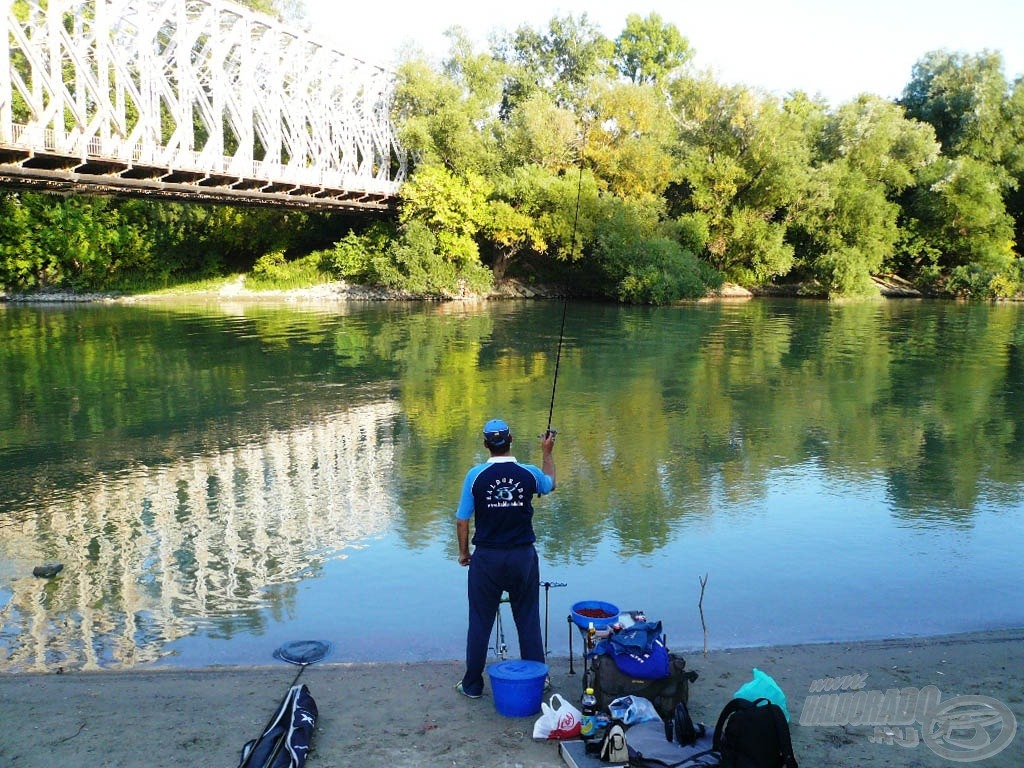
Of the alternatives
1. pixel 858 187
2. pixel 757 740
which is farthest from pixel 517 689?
pixel 858 187

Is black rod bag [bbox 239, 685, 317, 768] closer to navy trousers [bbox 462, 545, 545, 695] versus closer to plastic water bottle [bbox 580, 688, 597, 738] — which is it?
navy trousers [bbox 462, 545, 545, 695]

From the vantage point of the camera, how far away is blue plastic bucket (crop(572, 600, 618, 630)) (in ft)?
18.5

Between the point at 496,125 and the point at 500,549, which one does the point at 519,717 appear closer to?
the point at 500,549

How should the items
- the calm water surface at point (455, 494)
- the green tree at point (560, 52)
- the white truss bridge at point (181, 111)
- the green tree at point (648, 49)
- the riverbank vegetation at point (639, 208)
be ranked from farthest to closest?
the green tree at point (648, 49) < the green tree at point (560, 52) < the riverbank vegetation at point (639, 208) < the white truss bridge at point (181, 111) < the calm water surface at point (455, 494)

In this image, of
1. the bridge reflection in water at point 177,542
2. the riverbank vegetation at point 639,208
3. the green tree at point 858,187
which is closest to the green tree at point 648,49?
the riverbank vegetation at point 639,208

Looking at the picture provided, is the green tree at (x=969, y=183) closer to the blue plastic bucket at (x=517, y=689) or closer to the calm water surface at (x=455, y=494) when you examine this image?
the calm water surface at (x=455, y=494)

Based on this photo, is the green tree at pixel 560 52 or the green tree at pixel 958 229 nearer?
the green tree at pixel 958 229

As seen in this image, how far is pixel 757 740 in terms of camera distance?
4352mm

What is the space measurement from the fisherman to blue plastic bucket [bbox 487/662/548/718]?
263 millimetres

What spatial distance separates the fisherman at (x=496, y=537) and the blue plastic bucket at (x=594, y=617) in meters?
0.34

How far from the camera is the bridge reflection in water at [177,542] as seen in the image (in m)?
6.79

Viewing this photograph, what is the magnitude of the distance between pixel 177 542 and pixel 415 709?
4548 mm

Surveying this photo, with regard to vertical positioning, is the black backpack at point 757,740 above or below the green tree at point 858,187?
below

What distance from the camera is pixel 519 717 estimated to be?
16.8 ft
